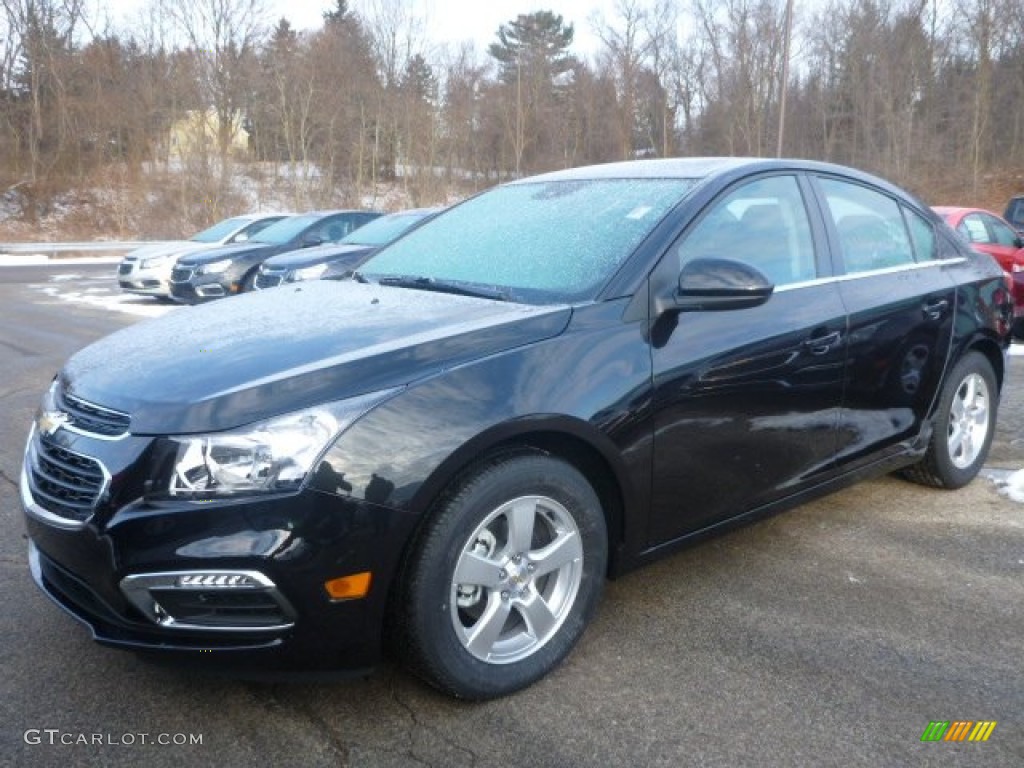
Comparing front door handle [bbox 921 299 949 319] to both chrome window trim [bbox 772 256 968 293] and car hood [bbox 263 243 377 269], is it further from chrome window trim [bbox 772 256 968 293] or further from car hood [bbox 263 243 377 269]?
car hood [bbox 263 243 377 269]

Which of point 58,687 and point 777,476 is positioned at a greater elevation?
point 777,476

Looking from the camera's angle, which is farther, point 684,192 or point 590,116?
point 590,116

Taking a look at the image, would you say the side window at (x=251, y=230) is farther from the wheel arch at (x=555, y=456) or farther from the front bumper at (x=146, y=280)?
the wheel arch at (x=555, y=456)

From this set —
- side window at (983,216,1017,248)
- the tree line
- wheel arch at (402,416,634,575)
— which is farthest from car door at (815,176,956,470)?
the tree line

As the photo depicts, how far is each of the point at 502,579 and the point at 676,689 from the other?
0.64 metres

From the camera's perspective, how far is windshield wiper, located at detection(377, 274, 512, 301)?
3.16 meters

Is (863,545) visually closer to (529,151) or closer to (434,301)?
(434,301)

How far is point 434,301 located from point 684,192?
40.1 inches

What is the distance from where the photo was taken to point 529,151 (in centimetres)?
5062

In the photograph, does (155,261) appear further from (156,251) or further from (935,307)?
(935,307)

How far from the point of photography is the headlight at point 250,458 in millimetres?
2271

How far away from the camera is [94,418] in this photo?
2520 mm

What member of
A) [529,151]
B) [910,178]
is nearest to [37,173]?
[529,151]

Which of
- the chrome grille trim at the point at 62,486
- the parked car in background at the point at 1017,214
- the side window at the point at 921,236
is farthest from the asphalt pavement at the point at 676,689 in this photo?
the parked car in background at the point at 1017,214
